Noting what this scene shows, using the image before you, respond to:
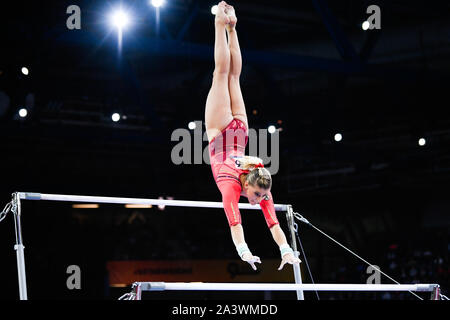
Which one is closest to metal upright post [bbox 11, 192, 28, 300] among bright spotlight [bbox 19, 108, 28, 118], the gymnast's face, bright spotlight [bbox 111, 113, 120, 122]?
the gymnast's face

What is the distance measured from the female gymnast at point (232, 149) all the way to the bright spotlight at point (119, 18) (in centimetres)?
405

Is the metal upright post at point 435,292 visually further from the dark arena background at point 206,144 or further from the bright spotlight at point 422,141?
the bright spotlight at point 422,141

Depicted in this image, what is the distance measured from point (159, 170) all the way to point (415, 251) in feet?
23.4

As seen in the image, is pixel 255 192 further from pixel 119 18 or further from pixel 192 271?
pixel 192 271

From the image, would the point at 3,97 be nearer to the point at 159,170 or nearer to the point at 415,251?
the point at 159,170

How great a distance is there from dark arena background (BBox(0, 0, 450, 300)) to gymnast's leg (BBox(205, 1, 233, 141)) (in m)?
4.67

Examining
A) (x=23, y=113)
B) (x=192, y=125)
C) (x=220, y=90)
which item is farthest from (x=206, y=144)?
(x=220, y=90)

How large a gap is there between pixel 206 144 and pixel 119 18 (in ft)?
13.6

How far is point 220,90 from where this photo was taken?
5688 mm

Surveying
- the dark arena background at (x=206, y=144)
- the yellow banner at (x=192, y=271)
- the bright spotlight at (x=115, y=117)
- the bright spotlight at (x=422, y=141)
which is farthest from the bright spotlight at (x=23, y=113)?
the bright spotlight at (x=422, y=141)

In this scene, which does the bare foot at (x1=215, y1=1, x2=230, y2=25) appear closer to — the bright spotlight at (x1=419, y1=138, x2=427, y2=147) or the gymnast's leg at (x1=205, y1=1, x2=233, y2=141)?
the gymnast's leg at (x1=205, y1=1, x2=233, y2=141)

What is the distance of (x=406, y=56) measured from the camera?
1438 centimetres

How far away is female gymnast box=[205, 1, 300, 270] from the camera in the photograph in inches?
193
